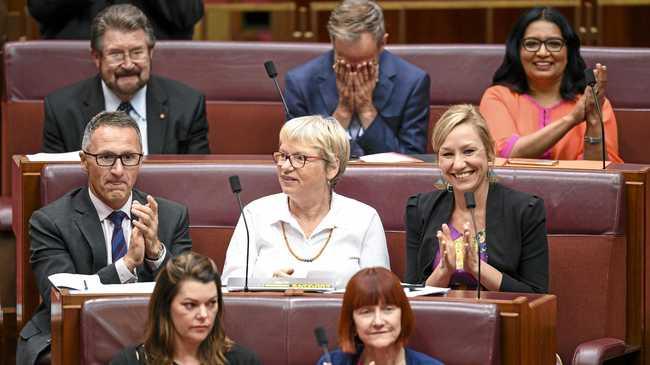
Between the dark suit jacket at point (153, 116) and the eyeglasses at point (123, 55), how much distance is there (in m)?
0.06

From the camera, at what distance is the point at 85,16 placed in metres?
2.92

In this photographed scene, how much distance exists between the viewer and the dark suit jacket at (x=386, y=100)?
2.52 metres

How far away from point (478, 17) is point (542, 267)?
59.0 inches

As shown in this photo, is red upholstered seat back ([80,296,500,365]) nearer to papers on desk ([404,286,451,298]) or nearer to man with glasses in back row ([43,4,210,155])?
papers on desk ([404,286,451,298])

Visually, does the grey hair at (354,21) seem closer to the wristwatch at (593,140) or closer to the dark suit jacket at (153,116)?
the dark suit jacket at (153,116)

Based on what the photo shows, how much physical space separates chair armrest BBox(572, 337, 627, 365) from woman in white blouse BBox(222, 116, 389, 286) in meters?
0.31

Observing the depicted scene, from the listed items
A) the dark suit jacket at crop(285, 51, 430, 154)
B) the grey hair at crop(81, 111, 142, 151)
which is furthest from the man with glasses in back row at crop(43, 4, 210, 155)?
the grey hair at crop(81, 111, 142, 151)

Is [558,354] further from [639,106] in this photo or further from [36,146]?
[36,146]

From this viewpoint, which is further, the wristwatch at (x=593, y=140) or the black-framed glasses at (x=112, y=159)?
the wristwatch at (x=593, y=140)

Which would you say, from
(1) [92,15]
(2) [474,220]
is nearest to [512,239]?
(2) [474,220]

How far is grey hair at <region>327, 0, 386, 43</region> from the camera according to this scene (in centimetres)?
247

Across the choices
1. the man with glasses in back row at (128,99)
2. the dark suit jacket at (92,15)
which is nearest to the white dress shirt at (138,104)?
the man with glasses in back row at (128,99)

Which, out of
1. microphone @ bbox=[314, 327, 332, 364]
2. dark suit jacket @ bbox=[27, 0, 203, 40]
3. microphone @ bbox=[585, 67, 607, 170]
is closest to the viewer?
microphone @ bbox=[314, 327, 332, 364]

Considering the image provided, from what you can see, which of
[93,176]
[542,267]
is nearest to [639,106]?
[542,267]
